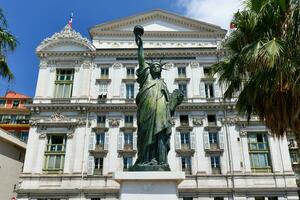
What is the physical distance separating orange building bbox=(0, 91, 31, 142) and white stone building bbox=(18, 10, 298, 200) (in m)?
13.6

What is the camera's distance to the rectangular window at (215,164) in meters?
30.8

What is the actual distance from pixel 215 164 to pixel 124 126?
30.4ft

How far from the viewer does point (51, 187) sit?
29812 millimetres

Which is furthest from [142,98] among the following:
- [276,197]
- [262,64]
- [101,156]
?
[276,197]

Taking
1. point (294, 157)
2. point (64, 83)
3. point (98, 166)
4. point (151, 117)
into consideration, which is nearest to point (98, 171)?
point (98, 166)

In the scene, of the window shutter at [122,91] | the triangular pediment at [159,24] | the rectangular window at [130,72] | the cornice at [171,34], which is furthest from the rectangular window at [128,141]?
the triangular pediment at [159,24]

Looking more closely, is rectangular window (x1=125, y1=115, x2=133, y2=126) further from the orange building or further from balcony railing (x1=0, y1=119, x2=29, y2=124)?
balcony railing (x1=0, y1=119, x2=29, y2=124)

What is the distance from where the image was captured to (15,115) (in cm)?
5094

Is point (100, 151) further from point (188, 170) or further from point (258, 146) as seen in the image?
point (258, 146)

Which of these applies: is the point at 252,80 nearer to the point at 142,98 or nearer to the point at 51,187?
the point at 142,98

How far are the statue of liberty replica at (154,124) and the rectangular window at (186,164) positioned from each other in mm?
22105

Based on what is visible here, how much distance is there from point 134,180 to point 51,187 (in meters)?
24.2

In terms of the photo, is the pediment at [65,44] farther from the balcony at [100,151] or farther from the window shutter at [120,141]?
the balcony at [100,151]

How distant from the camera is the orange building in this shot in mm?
47312
